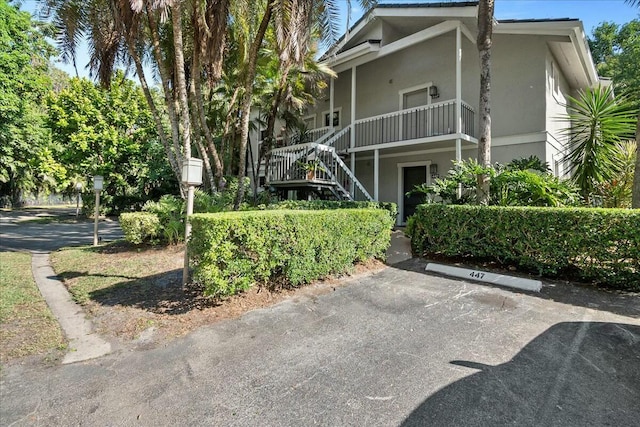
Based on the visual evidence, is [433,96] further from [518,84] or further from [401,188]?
[401,188]

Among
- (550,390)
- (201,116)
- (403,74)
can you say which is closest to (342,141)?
(403,74)

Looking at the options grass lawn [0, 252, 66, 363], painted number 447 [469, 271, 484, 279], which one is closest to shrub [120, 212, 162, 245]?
grass lawn [0, 252, 66, 363]

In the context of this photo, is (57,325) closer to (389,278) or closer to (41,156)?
(389,278)

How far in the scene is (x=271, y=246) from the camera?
4.82 metres

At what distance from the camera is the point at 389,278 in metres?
6.06

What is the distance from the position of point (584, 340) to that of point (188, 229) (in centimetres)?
537

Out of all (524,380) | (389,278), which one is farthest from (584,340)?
(389,278)

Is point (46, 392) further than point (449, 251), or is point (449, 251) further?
point (449, 251)

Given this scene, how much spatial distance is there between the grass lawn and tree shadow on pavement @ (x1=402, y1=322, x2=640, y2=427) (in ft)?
13.0

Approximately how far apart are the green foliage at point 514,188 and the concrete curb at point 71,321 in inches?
288

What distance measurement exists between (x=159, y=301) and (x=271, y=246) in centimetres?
190

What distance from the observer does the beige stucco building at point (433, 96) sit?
32.3 feet

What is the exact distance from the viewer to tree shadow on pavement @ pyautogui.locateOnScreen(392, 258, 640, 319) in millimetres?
4409

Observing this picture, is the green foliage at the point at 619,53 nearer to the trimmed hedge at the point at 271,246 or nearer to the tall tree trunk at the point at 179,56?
the trimmed hedge at the point at 271,246
